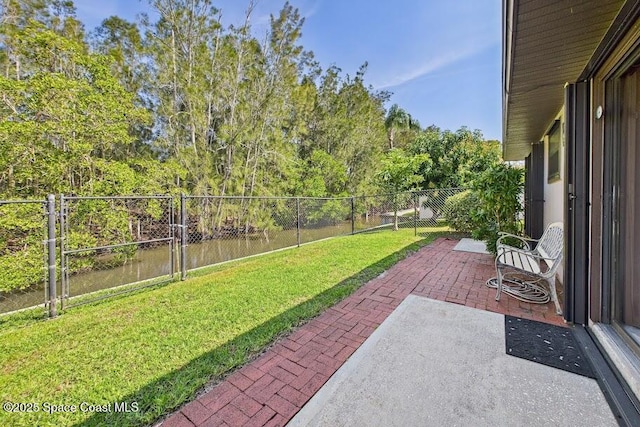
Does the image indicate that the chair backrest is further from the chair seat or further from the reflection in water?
the reflection in water

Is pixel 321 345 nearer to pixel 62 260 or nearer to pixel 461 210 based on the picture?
pixel 62 260

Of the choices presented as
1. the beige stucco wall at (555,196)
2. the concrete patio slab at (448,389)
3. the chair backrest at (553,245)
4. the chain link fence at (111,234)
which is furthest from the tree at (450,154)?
the concrete patio slab at (448,389)

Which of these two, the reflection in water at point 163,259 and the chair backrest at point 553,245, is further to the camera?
the reflection in water at point 163,259

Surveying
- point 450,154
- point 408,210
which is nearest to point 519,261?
point 408,210

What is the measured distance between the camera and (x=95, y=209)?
668cm

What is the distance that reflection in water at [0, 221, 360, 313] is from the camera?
221 inches

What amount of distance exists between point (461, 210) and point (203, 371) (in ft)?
24.4

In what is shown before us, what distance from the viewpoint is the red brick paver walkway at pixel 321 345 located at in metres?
1.59

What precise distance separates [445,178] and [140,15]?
44.4 feet

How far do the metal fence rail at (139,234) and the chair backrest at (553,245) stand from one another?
458 cm

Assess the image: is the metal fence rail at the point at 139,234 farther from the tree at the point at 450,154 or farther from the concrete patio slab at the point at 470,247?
the tree at the point at 450,154

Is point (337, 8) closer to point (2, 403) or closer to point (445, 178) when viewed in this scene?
point (445, 178)

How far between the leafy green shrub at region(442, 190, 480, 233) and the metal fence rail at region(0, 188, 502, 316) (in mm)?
287

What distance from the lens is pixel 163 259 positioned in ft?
26.0
